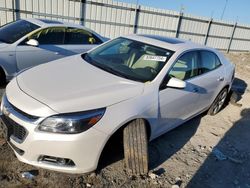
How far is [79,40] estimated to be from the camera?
6871 millimetres

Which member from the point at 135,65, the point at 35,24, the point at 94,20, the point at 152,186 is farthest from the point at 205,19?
the point at 152,186

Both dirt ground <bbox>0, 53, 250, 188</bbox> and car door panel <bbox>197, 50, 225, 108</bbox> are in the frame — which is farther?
car door panel <bbox>197, 50, 225, 108</bbox>

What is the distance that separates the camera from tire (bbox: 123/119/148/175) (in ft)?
11.3

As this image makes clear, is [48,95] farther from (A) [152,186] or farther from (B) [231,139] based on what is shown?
(B) [231,139]

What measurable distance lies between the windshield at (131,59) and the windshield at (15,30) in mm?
2093

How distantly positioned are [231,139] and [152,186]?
244 centimetres

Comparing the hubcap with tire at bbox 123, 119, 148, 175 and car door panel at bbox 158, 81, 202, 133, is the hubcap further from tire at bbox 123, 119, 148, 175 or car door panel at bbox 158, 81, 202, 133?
tire at bbox 123, 119, 148, 175

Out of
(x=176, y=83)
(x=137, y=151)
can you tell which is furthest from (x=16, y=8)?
(x=137, y=151)

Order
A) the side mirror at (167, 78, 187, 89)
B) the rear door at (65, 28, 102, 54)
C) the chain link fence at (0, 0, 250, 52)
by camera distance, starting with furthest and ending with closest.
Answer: the chain link fence at (0, 0, 250, 52), the rear door at (65, 28, 102, 54), the side mirror at (167, 78, 187, 89)

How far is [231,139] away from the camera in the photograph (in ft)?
17.1

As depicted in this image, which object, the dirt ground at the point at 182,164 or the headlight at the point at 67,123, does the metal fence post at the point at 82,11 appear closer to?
the dirt ground at the point at 182,164

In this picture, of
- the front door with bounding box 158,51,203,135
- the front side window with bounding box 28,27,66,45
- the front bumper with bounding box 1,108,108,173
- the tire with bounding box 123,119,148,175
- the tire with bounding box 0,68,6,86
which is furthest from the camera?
the front side window with bounding box 28,27,66,45

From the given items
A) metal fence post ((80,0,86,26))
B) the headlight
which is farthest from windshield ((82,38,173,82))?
metal fence post ((80,0,86,26))

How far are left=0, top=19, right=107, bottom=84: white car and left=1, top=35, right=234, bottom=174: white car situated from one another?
188 cm
